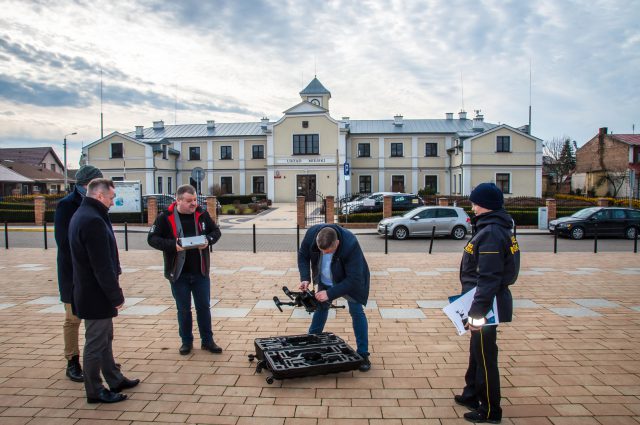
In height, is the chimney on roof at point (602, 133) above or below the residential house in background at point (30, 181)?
above

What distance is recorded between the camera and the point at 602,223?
64.3 feet

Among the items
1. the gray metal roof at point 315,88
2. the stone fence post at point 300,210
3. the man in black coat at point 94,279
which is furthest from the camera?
the gray metal roof at point 315,88

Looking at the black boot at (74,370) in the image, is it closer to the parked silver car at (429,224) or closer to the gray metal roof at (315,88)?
the parked silver car at (429,224)

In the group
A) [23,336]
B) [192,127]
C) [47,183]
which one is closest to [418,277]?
[23,336]

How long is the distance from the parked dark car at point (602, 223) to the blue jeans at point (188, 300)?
59.1ft

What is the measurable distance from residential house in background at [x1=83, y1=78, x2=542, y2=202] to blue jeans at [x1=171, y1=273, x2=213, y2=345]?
1370 inches

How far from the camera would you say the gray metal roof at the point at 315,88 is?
5301cm

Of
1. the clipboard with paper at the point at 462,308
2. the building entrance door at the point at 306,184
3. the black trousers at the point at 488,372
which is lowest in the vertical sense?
the black trousers at the point at 488,372

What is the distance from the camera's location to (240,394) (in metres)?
4.19

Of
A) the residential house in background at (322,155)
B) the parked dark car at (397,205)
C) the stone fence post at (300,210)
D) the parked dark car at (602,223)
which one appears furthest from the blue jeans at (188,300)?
the residential house in background at (322,155)

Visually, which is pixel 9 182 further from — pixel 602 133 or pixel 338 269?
pixel 602 133

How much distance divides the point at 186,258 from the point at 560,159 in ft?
214

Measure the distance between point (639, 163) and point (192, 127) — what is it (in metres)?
44.3

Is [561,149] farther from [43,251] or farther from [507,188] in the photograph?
[43,251]
